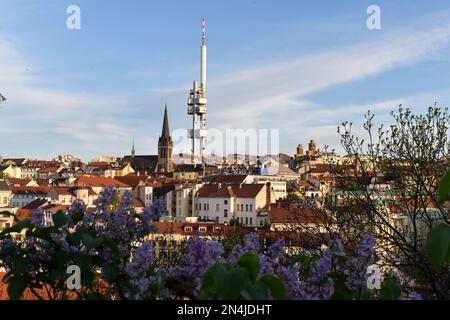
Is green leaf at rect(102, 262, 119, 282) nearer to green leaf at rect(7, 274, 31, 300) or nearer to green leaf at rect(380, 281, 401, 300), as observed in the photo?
green leaf at rect(7, 274, 31, 300)

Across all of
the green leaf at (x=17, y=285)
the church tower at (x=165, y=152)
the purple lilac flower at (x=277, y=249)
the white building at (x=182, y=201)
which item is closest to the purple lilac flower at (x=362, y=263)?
the purple lilac flower at (x=277, y=249)

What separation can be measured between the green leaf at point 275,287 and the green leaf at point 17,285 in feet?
4.52

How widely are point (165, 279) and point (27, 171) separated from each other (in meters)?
174

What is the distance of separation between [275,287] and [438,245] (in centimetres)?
62

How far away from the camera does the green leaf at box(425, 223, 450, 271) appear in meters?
2.07

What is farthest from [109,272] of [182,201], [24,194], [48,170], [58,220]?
[48,170]

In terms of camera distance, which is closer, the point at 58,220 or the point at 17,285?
the point at 17,285

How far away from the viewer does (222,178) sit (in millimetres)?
102188

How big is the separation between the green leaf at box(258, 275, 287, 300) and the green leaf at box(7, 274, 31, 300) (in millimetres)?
1377

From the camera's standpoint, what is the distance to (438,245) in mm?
2104

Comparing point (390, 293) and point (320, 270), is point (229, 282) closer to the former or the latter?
point (390, 293)

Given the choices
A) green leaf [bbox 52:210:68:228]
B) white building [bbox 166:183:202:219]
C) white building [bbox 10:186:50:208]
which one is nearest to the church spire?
white building [bbox 10:186:50:208]

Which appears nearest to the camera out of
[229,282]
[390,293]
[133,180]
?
[229,282]
